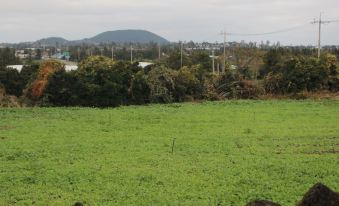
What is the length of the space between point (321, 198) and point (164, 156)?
881cm

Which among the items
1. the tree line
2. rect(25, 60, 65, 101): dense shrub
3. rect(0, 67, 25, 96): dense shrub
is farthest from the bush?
rect(0, 67, 25, 96): dense shrub

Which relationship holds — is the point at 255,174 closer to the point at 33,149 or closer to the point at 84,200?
the point at 84,200

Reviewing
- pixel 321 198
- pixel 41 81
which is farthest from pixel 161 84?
pixel 321 198

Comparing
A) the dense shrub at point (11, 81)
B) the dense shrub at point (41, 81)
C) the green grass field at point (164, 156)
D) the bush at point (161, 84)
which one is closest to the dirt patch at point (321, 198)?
the green grass field at point (164, 156)

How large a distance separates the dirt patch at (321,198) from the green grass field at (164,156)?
4810 mm

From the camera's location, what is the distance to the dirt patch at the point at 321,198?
373 centimetres

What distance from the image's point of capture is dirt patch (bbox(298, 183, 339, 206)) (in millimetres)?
3734

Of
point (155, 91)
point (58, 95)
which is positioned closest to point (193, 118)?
point (155, 91)

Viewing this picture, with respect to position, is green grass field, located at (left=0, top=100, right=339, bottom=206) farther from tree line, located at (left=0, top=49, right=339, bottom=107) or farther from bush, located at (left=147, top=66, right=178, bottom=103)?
bush, located at (left=147, top=66, right=178, bottom=103)

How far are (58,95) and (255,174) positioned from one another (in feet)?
53.2

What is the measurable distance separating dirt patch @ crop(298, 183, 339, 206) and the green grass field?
4.81 m

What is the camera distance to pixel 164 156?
1247 cm

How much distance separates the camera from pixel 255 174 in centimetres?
1051

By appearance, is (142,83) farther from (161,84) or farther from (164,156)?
(164,156)
